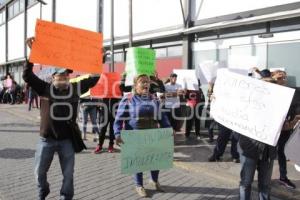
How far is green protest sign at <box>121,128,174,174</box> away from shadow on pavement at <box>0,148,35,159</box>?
3.71 meters

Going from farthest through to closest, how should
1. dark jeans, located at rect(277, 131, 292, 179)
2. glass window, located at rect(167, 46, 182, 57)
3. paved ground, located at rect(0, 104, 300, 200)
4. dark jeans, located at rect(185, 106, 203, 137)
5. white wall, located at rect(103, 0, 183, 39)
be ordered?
glass window, located at rect(167, 46, 182, 57) → white wall, located at rect(103, 0, 183, 39) → dark jeans, located at rect(185, 106, 203, 137) → dark jeans, located at rect(277, 131, 292, 179) → paved ground, located at rect(0, 104, 300, 200)

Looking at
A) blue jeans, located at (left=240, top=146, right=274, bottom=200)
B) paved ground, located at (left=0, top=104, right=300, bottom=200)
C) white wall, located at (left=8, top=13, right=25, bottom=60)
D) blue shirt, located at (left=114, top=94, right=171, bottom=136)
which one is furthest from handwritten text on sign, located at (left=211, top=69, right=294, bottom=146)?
white wall, located at (left=8, top=13, right=25, bottom=60)

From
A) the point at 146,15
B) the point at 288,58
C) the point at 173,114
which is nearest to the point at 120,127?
the point at 173,114

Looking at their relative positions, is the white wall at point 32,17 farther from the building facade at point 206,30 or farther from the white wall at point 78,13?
the building facade at point 206,30

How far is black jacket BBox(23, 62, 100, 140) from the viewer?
17.3 ft

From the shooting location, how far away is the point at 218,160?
867 centimetres

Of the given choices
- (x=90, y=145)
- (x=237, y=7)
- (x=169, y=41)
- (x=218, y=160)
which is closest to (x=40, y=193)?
(x=218, y=160)

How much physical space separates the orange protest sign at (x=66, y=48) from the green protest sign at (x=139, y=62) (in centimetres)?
294

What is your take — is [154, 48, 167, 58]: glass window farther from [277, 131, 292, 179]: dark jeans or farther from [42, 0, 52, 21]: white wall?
[42, 0, 52, 21]: white wall

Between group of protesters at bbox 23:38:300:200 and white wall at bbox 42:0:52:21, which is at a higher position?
white wall at bbox 42:0:52:21

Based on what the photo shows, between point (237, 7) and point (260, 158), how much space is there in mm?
7548

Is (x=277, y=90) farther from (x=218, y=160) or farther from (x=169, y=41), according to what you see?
(x=169, y=41)

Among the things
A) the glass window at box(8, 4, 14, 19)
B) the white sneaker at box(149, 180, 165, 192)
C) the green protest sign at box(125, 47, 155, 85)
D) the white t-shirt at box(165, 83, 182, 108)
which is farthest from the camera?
the glass window at box(8, 4, 14, 19)

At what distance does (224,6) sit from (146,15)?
13.8 feet
